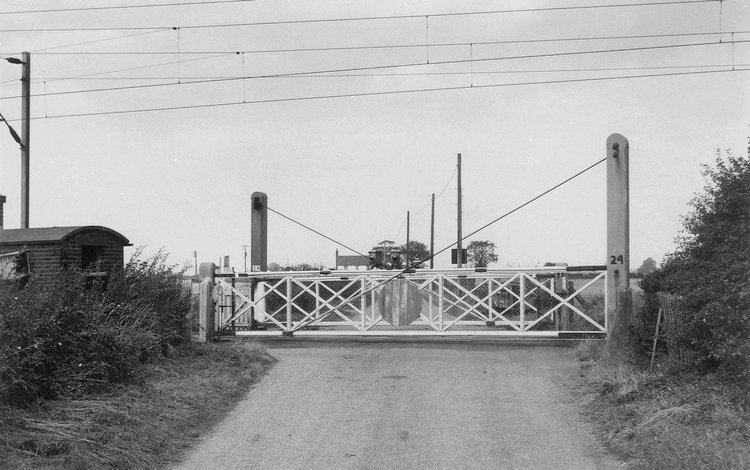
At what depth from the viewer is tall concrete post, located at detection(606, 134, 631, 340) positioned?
14.0 meters

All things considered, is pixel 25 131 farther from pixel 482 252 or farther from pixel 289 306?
pixel 482 252

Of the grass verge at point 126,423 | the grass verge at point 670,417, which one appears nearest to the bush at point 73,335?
the grass verge at point 126,423

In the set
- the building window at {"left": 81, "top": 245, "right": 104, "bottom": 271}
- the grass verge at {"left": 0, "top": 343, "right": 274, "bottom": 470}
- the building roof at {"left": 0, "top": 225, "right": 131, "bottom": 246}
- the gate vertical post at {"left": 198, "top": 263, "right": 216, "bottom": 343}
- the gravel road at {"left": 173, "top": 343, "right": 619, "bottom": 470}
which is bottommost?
the gravel road at {"left": 173, "top": 343, "right": 619, "bottom": 470}

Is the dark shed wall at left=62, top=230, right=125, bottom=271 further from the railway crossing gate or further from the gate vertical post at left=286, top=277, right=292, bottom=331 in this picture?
the gate vertical post at left=286, top=277, right=292, bottom=331

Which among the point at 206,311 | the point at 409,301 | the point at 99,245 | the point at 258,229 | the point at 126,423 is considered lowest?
the point at 126,423

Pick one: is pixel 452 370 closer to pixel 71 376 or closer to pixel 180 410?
pixel 180 410

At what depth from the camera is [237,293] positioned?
627 inches

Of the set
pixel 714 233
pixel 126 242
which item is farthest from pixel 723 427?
pixel 126 242

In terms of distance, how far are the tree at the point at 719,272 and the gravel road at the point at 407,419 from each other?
1.65 metres

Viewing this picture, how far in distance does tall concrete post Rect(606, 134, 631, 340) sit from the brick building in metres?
9.29

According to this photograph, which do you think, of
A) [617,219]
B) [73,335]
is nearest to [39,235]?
[73,335]

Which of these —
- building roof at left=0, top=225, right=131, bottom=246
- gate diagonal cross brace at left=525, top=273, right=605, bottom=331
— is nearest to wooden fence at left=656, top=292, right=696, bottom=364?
gate diagonal cross brace at left=525, top=273, right=605, bottom=331

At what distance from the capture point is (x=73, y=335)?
827cm

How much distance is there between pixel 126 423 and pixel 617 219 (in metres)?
10.4
